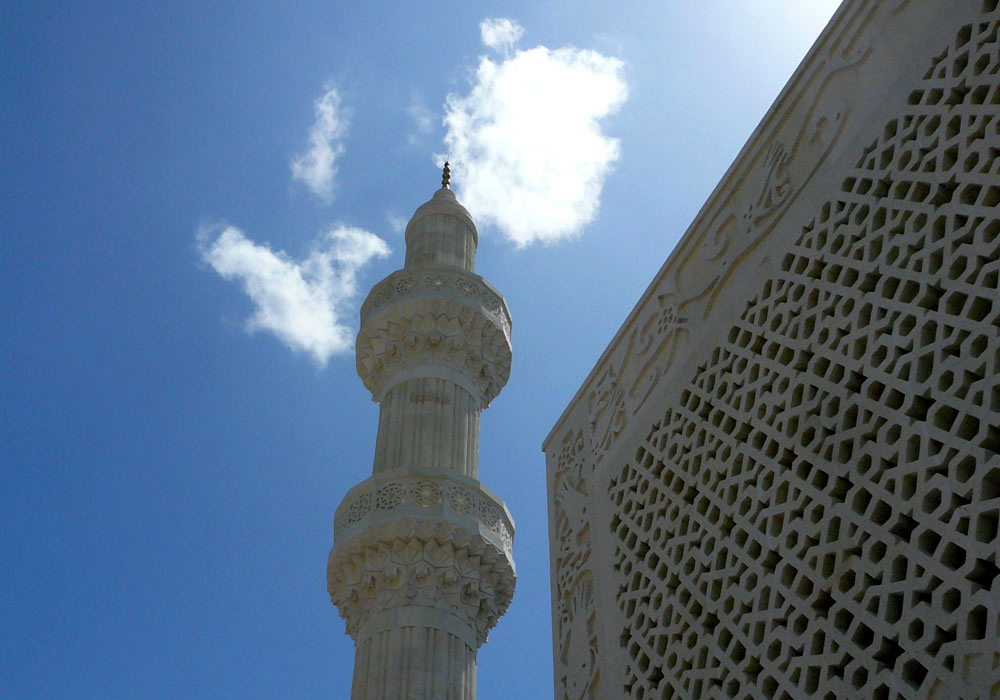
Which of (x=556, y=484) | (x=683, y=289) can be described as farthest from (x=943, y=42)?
(x=556, y=484)


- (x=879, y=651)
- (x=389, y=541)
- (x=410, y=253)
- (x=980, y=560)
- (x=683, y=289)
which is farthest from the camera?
(x=410, y=253)

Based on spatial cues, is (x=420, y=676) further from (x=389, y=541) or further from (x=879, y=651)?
(x=879, y=651)

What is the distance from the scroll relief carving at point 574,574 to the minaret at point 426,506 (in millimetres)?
A: 3849

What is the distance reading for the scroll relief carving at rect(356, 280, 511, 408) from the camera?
10.0 m

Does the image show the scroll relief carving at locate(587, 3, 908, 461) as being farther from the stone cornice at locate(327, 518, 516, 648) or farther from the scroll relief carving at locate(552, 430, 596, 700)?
the stone cornice at locate(327, 518, 516, 648)

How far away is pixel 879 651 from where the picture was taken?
2287 mm

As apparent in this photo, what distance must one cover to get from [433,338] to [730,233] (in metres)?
6.60

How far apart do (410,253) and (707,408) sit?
8.33 metres

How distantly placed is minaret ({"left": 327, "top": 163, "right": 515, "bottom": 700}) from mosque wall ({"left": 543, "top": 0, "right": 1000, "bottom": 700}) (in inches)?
171

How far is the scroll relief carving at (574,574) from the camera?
12.0 feet

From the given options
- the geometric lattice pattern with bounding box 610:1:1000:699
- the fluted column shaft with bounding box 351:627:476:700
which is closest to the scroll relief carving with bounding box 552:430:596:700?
the geometric lattice pattern with bounding box 610:1:1000:699

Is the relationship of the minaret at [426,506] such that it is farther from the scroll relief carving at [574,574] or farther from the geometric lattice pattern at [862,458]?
the geometric lattice pattern at [862,458]

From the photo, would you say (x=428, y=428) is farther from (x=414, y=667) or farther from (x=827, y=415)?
(x=827, y=415)

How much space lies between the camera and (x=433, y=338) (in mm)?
9992
